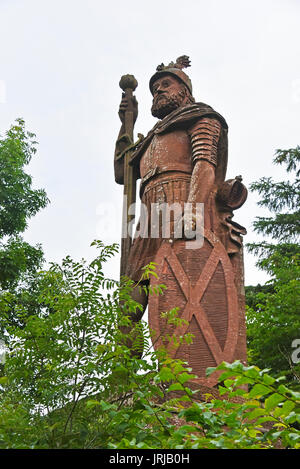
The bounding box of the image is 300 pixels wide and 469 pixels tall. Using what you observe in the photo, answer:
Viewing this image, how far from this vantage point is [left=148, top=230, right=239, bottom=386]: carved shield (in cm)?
619

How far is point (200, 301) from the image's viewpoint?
6.44 meters

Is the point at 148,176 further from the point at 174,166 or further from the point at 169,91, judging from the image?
the point at 169,91

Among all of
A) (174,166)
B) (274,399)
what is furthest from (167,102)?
(274,399)

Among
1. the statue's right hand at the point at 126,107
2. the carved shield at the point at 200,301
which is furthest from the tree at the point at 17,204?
the carved shield at the point at 200,301

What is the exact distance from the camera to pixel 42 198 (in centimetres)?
1299

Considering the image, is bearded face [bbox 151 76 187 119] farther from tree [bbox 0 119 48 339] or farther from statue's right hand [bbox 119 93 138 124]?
tree [bbox 0 119 48 339]

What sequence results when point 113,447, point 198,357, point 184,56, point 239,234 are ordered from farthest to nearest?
point 184,56 < point 239,234 < point 198,357 < point 113,447

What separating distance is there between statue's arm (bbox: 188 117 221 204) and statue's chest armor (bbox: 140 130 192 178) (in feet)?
0.47

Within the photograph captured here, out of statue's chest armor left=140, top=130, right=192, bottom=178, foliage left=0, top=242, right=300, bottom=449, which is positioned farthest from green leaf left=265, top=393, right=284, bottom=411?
statue's chest armor left=140, top=130, right=192, bottom=178

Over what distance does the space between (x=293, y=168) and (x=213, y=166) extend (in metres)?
11.7

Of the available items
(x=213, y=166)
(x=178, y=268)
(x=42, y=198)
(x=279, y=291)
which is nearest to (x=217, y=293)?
(x=178, y=268)

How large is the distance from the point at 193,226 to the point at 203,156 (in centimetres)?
96
